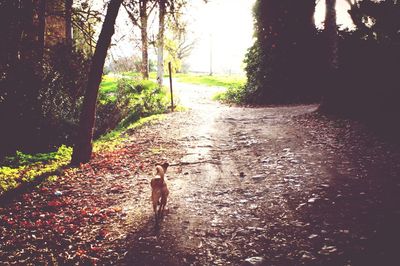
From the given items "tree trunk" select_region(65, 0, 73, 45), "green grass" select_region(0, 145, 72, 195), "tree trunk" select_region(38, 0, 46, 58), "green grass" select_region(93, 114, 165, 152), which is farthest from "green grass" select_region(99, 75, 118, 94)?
"green grass" select_region(0, 145, 72, 195)

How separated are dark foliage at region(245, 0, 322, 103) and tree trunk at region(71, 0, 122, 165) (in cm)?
1152

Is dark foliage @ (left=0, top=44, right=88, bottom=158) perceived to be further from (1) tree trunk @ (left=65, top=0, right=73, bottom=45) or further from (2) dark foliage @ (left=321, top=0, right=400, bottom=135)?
(2) dark foliage @ (left=321, top=0, right=400, bottom=135)

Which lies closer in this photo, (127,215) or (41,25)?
(127,215)

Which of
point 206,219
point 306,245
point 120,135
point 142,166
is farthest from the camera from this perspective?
point 120,135

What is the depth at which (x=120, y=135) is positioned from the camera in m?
12.9

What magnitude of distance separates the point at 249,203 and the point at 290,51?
13811 millimetres

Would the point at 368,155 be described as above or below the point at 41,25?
below

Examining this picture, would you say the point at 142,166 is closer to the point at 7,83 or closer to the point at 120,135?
the point at 120,135

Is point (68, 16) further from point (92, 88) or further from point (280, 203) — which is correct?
point (280, 203)

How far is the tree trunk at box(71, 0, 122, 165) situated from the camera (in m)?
8.65

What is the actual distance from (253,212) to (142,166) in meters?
3.97

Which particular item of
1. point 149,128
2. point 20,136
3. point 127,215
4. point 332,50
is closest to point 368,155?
point 127,215

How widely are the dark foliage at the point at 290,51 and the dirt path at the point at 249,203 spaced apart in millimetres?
7956

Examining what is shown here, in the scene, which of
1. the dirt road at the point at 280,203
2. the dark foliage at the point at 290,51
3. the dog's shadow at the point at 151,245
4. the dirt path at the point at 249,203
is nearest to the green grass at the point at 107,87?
the dark foliage at the point at 290,51
